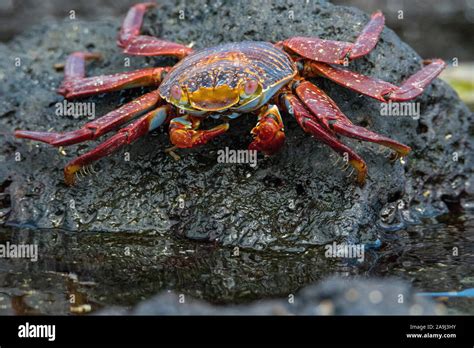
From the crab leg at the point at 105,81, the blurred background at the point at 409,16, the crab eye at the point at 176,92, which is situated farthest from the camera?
the blurred background at the point at 409,16

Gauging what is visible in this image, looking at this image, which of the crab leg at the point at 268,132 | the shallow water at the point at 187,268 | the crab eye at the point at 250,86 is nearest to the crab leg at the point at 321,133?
the crab leg at the point at 268,132

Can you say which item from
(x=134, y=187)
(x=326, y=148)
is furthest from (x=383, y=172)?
(x=134, y=187)

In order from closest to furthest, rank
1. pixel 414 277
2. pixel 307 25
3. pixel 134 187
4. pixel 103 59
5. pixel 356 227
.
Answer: pixel 414 277, pixel 356 227, pixel 134 187, pixel 307 25, pixel 103 59

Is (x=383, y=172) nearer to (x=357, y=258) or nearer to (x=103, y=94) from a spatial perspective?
(x=357, y=258)

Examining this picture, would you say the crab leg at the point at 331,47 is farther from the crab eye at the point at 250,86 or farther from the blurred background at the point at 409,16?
the blurred background at the point at 409,16

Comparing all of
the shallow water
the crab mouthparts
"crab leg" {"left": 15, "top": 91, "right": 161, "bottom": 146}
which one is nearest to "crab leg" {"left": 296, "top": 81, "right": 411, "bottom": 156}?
the crab mouthparts

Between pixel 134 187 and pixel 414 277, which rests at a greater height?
pixel 134 187
